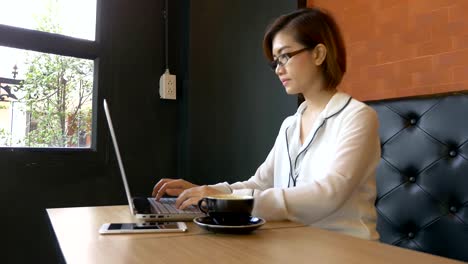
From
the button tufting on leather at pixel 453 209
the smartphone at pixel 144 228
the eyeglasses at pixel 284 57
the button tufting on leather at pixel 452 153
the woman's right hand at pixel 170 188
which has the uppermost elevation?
the eyeglasses at pixel 284 57

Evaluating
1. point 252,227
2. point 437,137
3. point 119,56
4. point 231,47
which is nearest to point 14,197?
point 119,56

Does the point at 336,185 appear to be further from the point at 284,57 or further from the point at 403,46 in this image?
the point at 403,46

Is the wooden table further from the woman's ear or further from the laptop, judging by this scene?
the woman's ear

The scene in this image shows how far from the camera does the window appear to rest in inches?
70.8

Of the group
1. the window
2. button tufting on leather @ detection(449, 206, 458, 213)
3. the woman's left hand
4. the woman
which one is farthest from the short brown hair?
the window

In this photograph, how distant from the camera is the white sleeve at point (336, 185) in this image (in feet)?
2.97

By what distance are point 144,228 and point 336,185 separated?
457mm

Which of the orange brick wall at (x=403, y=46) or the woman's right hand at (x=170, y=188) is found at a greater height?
the orange brick wall at (x=403, y=46)

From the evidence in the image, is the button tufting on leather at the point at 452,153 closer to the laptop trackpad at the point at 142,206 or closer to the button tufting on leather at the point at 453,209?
the button tufting on leather at the point at 453,209

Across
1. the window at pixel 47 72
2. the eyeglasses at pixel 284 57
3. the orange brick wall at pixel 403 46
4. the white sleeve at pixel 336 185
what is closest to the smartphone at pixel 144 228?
the white sleeve at pixel 336 185

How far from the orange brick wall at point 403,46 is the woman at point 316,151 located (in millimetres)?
308

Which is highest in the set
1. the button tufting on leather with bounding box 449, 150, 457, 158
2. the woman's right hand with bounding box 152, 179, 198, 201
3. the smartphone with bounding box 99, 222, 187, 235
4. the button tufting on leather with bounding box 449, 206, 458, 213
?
the button tufting on leather with bounding box 449, 150, 457, 158

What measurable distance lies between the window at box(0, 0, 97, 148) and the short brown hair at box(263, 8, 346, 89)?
1154 mm

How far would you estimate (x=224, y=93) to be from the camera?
2.16 m
